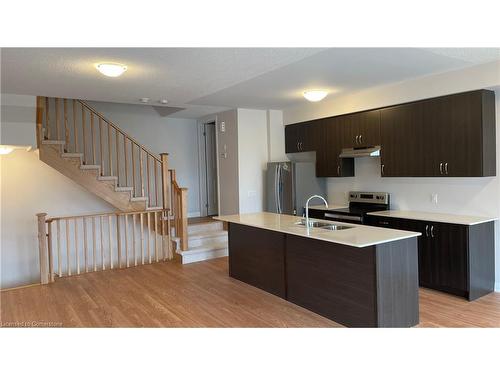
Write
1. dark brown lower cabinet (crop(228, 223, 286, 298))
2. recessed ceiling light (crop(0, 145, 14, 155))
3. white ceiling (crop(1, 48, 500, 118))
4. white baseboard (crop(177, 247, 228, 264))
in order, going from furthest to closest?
white baseboard (crop(177, 247, 228, 264))
recessed ceiling light (crop(0, 145, 14, 155))
dark brown lower cabinet (crop(228, 223, 286, 298))
white ceiling (crop(1, 48, 500, 118))

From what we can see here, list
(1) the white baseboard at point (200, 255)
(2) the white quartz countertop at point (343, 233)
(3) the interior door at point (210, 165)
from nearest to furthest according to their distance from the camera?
(2) the white quartz countertop at point (343, 233) < (1) the white baseboard at point (200, 255) < (3) the interior door at point (210, 165)

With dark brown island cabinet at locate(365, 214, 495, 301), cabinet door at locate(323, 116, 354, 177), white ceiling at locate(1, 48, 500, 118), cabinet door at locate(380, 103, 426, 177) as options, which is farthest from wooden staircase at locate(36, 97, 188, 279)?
dark brown island cabinet at locate(365, 214, 495, 301)

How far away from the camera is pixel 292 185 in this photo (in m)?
6.06

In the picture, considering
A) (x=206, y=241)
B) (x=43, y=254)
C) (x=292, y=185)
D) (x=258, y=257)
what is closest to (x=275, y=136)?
(x=292, y=185)

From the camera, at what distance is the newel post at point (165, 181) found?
6.15 metres

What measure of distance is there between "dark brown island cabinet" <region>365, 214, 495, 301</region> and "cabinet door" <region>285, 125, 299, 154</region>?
2595mm


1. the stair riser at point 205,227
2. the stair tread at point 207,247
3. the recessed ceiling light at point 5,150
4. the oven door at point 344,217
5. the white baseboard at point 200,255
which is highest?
the recessed ceiling light at point 5,150

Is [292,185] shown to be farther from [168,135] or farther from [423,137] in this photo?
[168,135]

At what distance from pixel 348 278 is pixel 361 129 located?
103 inches

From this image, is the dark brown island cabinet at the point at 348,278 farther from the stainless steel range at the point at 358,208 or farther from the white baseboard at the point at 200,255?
the white baseboard at the point at 200,255

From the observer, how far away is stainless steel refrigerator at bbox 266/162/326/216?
6.05 meters

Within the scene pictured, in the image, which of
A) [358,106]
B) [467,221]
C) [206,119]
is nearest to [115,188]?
[206,119]

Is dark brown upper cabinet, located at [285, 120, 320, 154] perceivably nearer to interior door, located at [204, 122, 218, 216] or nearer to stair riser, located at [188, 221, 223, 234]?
stair riser, located at [188, 221, 223, 234]

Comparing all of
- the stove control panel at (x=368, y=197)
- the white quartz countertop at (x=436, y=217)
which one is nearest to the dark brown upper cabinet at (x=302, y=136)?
the stove control panel at (x=368, y=197)
